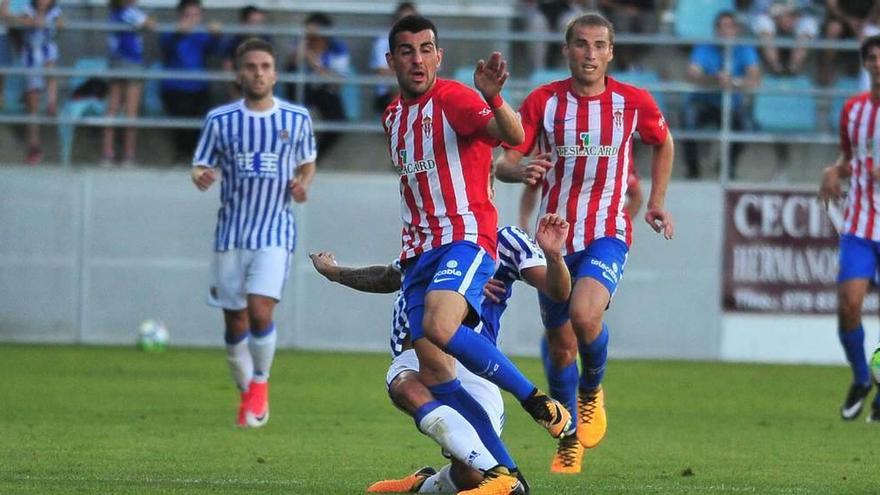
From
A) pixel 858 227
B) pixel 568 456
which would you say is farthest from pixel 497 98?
pixel 858 227

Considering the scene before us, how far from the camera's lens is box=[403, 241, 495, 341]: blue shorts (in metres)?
7.13

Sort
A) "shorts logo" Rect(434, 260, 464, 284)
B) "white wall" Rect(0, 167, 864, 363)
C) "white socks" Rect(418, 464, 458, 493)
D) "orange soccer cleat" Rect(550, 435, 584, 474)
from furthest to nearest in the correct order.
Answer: "white wall" Rect(0, 167, 864, 363), "orange soccer cleat" Rect(550, 435, 584, 474), "white socks" Rect(418, 464, 458, 493), "shorts logo" Rect(434, 260, 464, 284)

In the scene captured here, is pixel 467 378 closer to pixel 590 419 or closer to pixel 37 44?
pixel 590 419

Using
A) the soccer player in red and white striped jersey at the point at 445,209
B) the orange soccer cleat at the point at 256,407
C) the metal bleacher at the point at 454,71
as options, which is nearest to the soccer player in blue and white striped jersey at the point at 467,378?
the soccer player in red and white striped jersey at the point at 445,209

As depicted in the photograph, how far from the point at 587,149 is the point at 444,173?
6.00 ft

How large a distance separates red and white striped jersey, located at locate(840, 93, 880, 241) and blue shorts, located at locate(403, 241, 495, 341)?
538 centimetres

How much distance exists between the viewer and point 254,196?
37.1 ft

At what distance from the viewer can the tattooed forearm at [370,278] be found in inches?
305

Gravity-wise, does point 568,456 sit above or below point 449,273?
below

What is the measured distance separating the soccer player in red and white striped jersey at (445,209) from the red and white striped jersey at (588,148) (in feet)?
4.99

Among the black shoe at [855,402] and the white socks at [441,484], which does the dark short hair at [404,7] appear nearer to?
the black shoe at [855,402]

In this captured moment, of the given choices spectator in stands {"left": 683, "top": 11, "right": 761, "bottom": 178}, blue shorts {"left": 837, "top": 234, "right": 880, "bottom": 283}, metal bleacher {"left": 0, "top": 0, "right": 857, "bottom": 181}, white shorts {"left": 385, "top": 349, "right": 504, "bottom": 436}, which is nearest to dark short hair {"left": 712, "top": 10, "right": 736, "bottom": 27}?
spectator in stands {"left": 683, "top": 11, "right": 761, "bottom": 178}

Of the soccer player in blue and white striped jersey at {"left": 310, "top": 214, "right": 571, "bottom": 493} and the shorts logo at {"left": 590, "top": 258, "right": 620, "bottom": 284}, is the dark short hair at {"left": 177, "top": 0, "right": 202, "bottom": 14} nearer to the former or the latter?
the shorts logo at {"left": 590, "top": 258, "right": 620, "bottom": 284}

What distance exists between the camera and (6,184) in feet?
59.1
